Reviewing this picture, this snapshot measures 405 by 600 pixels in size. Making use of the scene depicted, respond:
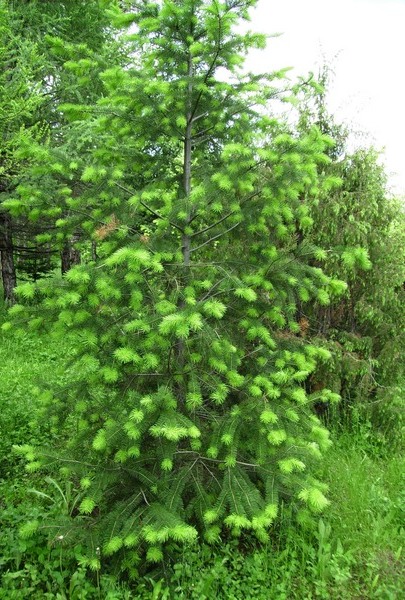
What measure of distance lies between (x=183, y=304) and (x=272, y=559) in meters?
2.06

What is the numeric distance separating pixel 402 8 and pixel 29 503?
516cm

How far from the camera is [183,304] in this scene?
3.59 metres

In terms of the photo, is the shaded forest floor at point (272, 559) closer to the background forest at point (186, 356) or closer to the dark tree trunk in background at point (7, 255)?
the background forest at point (186, 356)

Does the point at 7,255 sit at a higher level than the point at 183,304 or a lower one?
lower

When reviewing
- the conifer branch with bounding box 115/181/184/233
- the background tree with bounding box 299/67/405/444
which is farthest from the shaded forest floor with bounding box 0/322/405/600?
the conifer branch with bounding box 115/181/184/233

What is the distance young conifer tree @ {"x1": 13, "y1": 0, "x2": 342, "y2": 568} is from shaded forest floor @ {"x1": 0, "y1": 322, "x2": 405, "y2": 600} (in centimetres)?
24

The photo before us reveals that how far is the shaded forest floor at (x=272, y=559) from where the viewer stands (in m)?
3.09

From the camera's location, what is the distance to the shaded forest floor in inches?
122

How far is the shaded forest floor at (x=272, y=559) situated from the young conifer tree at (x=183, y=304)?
235mm

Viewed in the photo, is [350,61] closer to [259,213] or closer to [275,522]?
[259,213]

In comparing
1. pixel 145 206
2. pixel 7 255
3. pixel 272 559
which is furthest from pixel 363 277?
pixel 7 255

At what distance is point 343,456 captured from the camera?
462 cm

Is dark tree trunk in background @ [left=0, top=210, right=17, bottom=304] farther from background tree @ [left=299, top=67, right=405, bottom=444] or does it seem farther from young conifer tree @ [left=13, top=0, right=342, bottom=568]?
background tree @ [left=299, top=67, right=405, bottom=444]

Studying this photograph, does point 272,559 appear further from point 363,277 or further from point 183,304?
point 363,277
